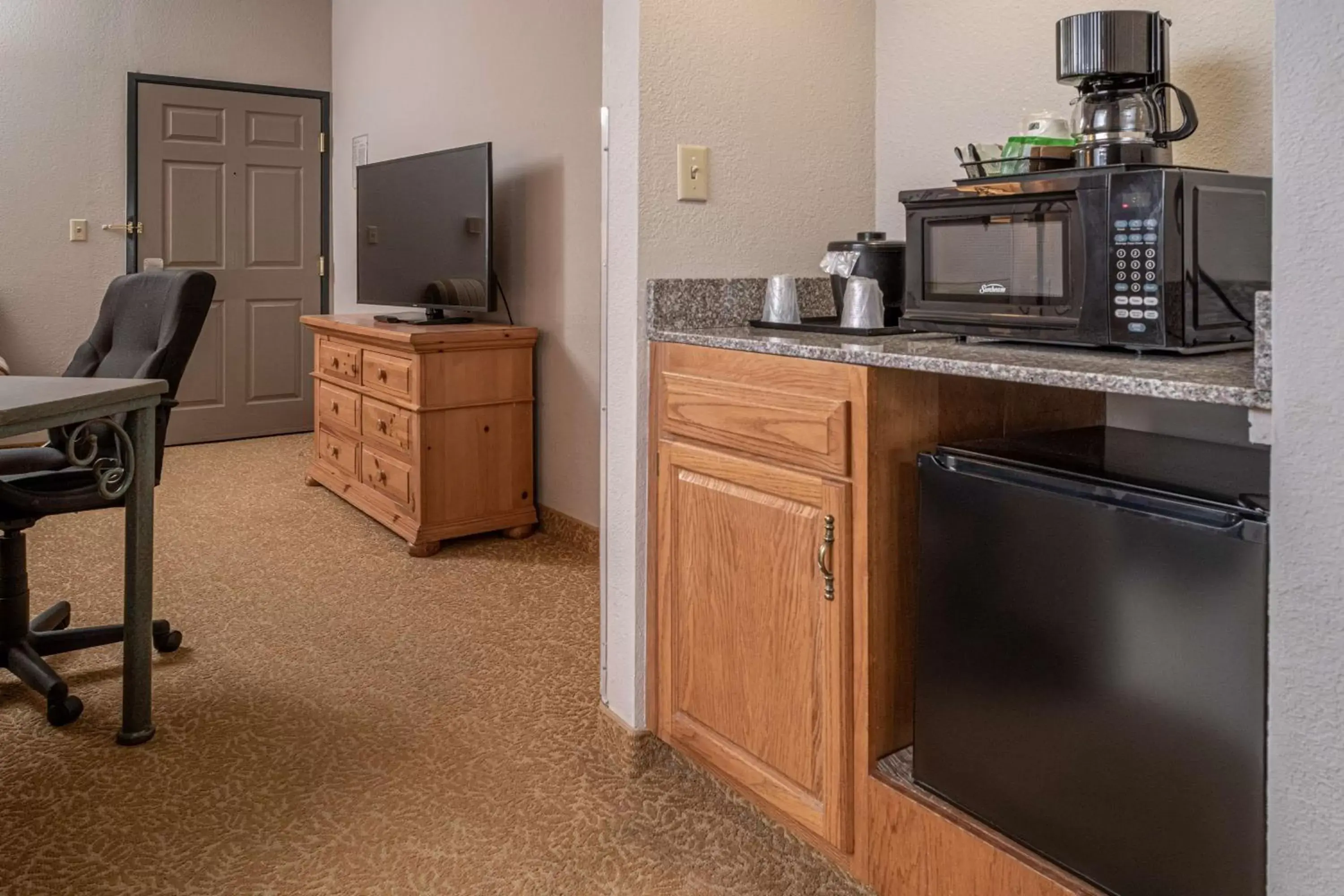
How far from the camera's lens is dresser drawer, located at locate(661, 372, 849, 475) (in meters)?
1.54

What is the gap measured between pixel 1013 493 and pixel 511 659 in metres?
1.73

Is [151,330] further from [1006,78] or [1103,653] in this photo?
[1103,653]

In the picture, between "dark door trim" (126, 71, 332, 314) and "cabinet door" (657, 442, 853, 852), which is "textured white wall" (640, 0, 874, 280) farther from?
"dark door trim" (126, 71, 332, 314)

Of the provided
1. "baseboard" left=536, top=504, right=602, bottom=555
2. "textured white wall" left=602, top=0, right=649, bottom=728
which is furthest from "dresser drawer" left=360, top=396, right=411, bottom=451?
"textured white wall" left=602, top=0, right=649, bottom=728

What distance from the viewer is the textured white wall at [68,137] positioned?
17.3 feet

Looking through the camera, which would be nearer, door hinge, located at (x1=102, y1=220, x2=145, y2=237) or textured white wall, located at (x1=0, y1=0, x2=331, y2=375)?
A: textured white wall, located at (x1=0, y1=0, x2=331, y2=375)

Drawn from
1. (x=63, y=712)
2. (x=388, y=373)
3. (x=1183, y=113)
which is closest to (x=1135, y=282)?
(x=1183, y=113)

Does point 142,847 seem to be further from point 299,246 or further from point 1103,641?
point 299,246

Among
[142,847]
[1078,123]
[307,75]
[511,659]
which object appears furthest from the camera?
[307,75]

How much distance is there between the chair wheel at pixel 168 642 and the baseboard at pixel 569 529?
54.7 inches

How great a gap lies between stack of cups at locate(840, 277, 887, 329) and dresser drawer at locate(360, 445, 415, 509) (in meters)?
2.32

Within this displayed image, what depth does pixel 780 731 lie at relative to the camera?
169cm

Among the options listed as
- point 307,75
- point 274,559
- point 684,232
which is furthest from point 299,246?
point 684,232

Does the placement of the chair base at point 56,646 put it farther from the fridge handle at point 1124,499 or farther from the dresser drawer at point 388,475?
the fridge handle at point 1124,499
